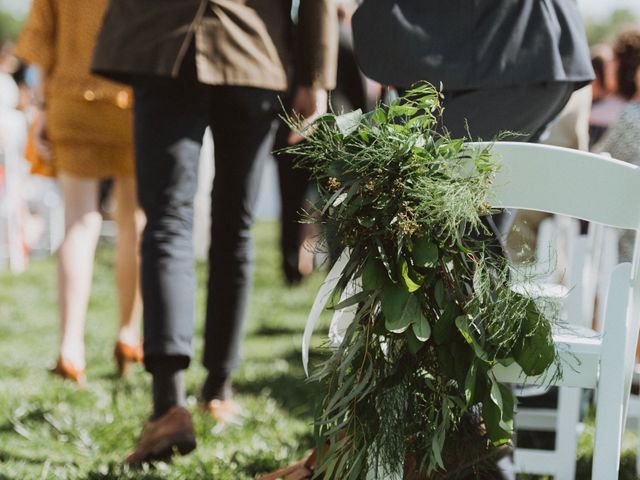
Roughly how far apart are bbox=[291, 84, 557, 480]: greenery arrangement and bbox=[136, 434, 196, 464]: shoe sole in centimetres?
83

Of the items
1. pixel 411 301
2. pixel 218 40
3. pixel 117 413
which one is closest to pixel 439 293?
pixel 411 301

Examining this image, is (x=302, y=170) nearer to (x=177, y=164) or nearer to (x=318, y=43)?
(x=318, y=43)

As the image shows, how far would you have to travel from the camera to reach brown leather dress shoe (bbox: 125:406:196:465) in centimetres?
245

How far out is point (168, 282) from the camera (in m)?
2.59

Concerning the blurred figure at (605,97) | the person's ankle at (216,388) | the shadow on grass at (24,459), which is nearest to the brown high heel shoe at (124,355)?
the person's ankle at (216,388)

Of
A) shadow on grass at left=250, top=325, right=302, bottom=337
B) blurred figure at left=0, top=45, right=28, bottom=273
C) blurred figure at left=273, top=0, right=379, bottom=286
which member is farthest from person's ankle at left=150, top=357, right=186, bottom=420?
blurred figure at left=0, top=45, right=28, bottom=273

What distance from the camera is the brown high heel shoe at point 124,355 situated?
3.71 metres

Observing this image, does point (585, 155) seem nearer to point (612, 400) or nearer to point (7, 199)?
point (612, 400)

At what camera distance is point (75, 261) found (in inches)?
140

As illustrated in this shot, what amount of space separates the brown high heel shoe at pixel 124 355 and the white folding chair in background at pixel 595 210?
233 centimetres

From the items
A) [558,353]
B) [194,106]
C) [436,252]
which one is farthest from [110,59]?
[558,353]

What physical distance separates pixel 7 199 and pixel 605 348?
7004 millimetres

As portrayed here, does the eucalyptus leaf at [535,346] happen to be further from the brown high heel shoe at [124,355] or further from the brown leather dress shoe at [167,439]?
the brown high heel shoe at [124,355]

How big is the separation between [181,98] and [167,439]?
0.98m
